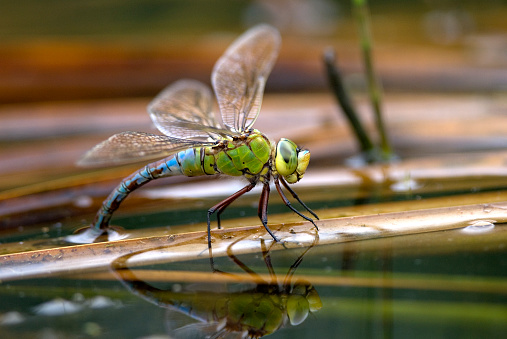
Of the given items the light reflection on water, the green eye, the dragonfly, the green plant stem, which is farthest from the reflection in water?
the green plant stem

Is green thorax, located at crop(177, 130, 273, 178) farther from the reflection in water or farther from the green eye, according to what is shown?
the reflection in water

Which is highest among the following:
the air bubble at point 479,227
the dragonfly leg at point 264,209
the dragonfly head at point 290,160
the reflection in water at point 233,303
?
the dragonfly head at point 290,160

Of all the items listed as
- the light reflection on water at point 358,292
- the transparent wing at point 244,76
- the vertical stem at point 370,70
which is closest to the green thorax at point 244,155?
the transparent wing at point 244,76

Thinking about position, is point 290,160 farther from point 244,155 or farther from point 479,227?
point 479,227

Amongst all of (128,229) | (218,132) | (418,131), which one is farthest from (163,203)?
(418,131)

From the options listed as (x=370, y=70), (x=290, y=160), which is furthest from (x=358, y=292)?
(x=370, y=70)

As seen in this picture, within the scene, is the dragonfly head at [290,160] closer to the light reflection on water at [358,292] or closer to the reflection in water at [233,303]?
the light reflection on water at [358,292]
